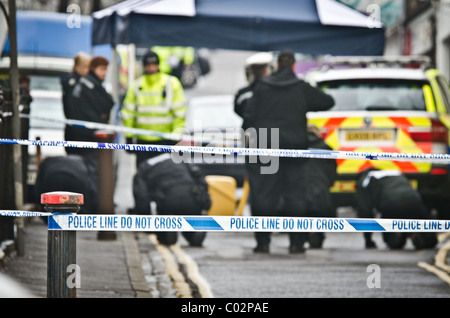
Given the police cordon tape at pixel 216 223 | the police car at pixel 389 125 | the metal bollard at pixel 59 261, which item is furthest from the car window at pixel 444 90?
the metal bollard at pixel 59 261

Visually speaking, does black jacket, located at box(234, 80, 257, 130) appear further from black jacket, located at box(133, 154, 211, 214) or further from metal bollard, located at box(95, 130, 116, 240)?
metal bollard, located at box(95, 130, 116, 240)

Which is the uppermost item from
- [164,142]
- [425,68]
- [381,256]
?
[425,68]

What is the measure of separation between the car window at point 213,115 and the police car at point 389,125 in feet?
13.3

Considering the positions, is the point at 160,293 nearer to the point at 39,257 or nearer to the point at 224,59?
the point at 39,257

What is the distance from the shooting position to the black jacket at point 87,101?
1246 cm

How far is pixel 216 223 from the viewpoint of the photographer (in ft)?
19.5

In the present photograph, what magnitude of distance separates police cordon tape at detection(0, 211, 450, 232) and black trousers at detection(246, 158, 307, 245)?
4.64 m

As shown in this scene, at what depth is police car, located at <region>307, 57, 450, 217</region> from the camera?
12.0 meters

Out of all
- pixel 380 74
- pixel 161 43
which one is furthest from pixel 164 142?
pixel 380 74

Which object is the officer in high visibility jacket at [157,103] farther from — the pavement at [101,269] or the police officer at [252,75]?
the pavement at [101,269]

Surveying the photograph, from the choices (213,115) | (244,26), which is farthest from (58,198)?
(213,115)

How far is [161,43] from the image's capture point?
13281mm

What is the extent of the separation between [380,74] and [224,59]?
122ft

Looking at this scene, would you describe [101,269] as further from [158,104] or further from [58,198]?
[58,198]
